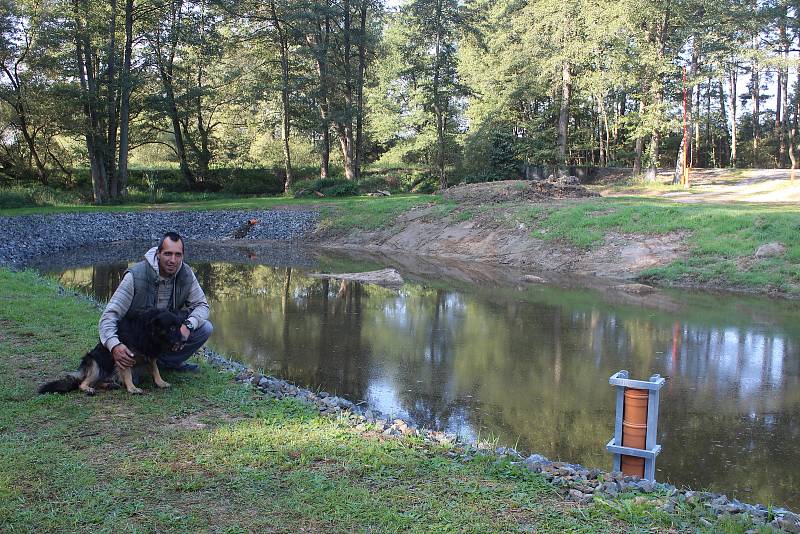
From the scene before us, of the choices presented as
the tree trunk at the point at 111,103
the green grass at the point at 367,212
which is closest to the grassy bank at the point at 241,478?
the green grass at the point at 367,212

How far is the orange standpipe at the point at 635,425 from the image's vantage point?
5168 millimetres

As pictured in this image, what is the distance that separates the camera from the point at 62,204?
29.5 m

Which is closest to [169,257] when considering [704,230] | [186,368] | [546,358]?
[186,368]

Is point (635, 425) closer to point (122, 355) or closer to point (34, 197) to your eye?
point (122, 355)

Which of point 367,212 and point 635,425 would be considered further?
point 367,212

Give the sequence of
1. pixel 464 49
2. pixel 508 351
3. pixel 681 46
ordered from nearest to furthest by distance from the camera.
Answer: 1. pixel 508 351
2. pixel 681 46
3. pixel 464 49

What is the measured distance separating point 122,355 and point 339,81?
31842 millimetres

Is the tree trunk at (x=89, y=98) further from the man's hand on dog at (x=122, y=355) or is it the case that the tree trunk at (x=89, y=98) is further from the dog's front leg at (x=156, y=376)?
the man's hand on dog at (x=122, y=355)

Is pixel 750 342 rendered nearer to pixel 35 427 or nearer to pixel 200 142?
pixel 35 427

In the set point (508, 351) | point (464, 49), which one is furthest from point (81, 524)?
point (464, 49)

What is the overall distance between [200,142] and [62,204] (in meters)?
14.4

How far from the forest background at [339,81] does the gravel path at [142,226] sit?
479 centimetres

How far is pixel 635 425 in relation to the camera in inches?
204

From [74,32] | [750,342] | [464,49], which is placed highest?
[464,49]
